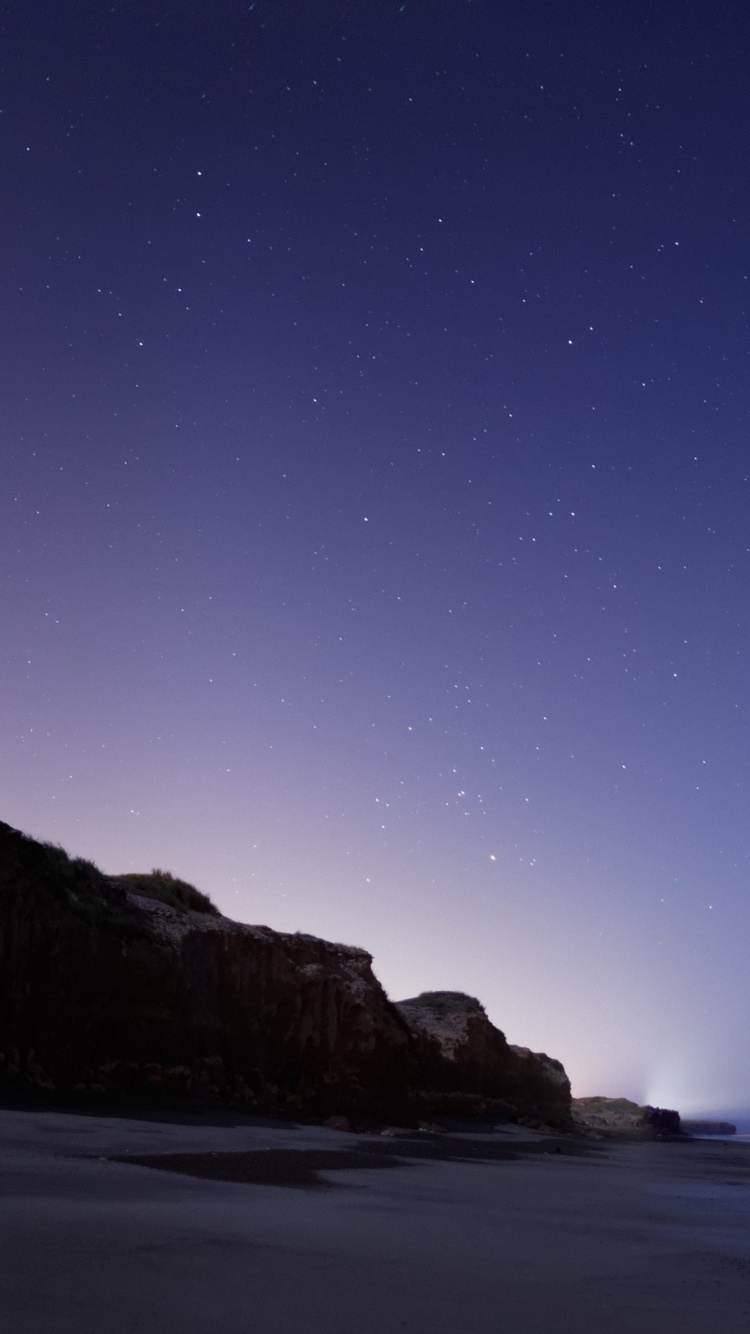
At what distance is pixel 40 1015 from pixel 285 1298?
1151cm

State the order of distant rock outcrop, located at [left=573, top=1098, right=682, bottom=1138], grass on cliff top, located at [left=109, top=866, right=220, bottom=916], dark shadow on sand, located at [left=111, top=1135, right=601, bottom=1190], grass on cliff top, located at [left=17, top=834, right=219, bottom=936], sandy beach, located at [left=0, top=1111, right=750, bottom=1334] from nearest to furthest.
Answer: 1. sandy beach, located at [left=0, top=1111, right=750, bottom=1334]
2. dark shadow on sand, located at [left=111, top=1135, right=601, bottom=1190]
3. grass on cliff top, located at [left=17, top=834, right=219, bottom=936]
4. grass on cliff top, located at [left=109, top=866, right=220, bottom=916]
5. distant rock outcrop, located at [left=573, top=1098, right=682, bottom=1138]

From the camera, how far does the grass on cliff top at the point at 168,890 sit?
21.9 meters

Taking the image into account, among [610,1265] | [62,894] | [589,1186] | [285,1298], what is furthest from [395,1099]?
[285,1298]

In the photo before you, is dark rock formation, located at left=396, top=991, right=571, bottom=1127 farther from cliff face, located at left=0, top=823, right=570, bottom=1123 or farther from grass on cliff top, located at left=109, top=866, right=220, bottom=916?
grass on cliff top, located at left=109, top=866, right=220, bottom=916

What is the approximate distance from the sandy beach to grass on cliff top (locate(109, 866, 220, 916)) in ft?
40.7

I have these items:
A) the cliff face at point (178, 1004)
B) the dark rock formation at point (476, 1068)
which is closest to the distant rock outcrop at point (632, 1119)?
the dark rock formation at point (476, 1068)

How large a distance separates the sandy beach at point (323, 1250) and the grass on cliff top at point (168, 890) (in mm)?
12391

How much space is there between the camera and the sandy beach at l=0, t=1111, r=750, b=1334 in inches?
133

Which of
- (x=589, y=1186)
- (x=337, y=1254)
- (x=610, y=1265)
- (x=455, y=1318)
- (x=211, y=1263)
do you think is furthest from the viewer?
(x=589, y=1186)

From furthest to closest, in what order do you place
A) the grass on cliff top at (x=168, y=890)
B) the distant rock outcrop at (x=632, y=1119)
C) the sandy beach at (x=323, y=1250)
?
1. the distant rock outcrop at (x=632, y=1119)
2. the grass on cliff top at (x=168, y=890)
3. the sandy beach at (x=323, y=1250)

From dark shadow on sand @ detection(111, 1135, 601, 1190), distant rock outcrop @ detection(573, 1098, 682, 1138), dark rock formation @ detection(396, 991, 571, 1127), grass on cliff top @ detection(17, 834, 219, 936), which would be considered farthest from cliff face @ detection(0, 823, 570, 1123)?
distant rock outcrop @ detection(573, 1098, 682, 1138)

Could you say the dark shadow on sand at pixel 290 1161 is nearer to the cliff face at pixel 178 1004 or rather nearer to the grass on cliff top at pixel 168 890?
the cliff face at pixel 178 1004

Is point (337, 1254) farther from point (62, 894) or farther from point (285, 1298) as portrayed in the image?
point (62, 894)

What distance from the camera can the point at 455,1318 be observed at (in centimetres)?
352
